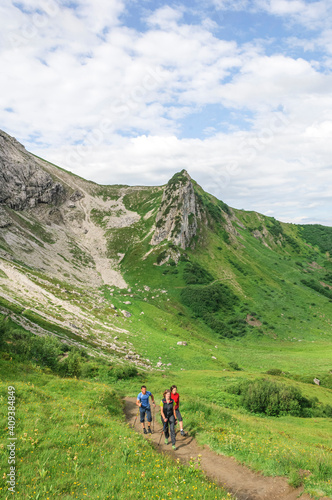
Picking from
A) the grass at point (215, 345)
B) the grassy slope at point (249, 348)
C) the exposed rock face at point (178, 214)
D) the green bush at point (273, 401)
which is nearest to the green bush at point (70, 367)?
the grass at point (215, 345)

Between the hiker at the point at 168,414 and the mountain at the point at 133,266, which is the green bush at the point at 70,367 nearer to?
the hiker at the point at 168,414

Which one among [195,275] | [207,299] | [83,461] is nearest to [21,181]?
[195,275]

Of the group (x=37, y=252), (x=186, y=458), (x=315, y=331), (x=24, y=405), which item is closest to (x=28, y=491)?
(x=24, y=405)

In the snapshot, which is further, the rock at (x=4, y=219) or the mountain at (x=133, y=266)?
the rock at (x=4, y=219)

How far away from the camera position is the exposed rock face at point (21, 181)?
126444mm

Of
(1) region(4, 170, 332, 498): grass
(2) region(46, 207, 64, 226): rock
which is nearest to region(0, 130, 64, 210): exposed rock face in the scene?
(2) region(46, 207, 64, 226): rock

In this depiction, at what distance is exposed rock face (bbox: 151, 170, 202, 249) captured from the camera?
13625cm

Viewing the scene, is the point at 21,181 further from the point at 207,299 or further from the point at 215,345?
the point at 215,345

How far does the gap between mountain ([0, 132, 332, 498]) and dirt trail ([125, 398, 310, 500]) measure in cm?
45

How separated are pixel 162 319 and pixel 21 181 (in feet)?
352

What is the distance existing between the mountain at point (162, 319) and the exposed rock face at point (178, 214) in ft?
2.62

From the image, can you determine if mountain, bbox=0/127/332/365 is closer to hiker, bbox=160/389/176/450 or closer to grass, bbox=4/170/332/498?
grass, bbox=4/170/332/498

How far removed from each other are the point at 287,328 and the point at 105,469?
337ft

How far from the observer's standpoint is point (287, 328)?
9856 cm
